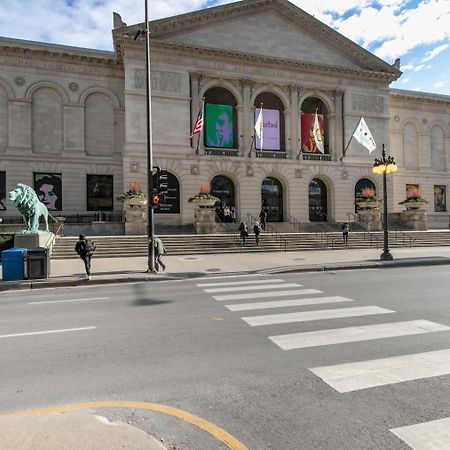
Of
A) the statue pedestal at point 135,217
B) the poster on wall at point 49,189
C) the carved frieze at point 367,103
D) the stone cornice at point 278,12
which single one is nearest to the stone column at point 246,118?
the stone cornice at point 278,12

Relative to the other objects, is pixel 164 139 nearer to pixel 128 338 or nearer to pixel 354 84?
pixel 354 84

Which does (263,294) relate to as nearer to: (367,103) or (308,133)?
(308,133)

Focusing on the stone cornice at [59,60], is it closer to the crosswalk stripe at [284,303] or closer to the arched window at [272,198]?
the arched window at [272,198]

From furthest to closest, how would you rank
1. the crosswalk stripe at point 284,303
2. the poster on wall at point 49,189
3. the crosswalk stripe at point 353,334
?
the poster on wall at point 49,189 → the crosswalk stripe at point 284,303 → the crosswalk stripe at point 353,334

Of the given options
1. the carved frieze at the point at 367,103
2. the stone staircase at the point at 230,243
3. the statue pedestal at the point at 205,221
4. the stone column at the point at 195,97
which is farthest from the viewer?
the carved frieze at the point at 367,103

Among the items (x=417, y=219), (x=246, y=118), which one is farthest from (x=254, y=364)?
(x=246, y=118)

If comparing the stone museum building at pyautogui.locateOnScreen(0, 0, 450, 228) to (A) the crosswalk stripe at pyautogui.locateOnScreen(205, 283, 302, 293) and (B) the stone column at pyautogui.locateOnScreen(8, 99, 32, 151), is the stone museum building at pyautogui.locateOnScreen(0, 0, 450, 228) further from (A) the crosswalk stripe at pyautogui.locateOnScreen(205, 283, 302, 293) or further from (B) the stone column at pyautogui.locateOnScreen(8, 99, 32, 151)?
(A) the crosswalk stripe at pyautogui.locateOnScreen(205, 283, 302, 293)

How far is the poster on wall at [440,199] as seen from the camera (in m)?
44.4

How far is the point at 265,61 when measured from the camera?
117ft

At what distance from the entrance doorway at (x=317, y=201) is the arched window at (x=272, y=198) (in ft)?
11.1

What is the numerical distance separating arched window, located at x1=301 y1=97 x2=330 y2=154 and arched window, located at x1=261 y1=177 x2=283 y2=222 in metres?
4.71

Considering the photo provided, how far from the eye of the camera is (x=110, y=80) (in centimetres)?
3469

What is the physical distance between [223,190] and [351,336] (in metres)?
30.1

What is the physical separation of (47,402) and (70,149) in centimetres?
3329
